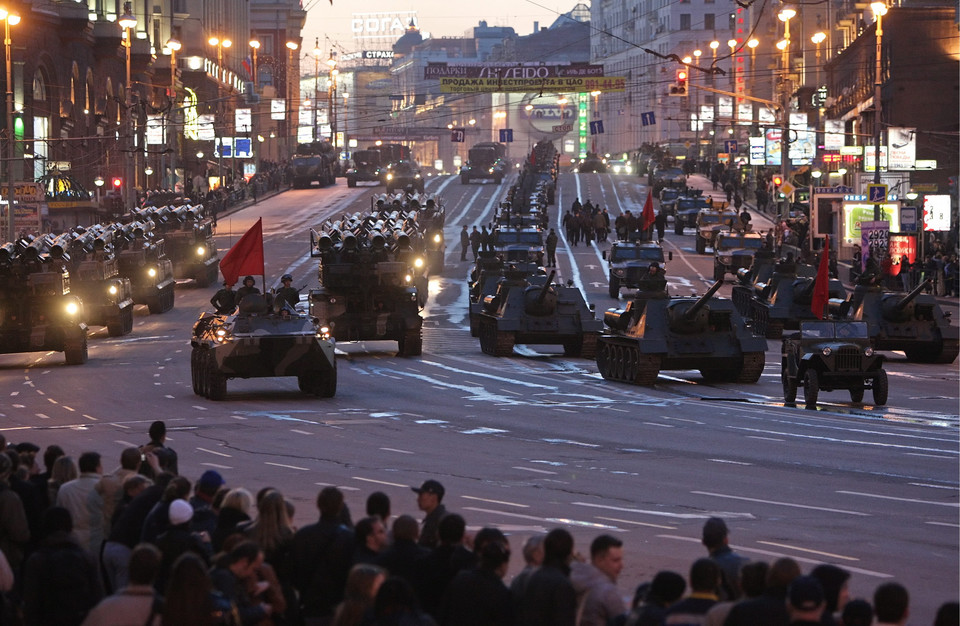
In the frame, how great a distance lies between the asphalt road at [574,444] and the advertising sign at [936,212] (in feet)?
55.3

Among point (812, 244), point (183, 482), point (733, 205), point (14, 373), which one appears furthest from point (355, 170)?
point (183, 482)

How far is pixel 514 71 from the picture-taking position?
103 metres

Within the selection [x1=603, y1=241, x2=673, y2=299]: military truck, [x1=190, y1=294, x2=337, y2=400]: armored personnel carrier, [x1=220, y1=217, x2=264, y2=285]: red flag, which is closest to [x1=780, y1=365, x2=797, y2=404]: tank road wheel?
[x1=190, y1=294, x2=337, y2=400]: armored personnel carrier

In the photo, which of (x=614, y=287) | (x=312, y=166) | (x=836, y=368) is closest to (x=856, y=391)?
(x=836, y=368)

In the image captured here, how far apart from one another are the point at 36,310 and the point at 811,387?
16.8 meters

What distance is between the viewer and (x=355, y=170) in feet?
342

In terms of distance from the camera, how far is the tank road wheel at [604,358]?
32.5 meters

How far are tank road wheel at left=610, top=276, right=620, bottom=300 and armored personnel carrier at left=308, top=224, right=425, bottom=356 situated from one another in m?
15.7

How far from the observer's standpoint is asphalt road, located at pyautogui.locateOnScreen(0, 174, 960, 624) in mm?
14898

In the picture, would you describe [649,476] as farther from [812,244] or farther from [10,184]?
[812,244]

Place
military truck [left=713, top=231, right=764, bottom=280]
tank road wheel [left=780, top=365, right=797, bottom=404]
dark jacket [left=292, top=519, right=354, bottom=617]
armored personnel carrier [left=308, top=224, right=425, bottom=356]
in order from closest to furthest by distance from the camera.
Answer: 1. dark jacket [left=292, top=519, right=354, bottom=617]
2. tank road wheel [left=780, top=365, right=797, bottom=404]
3. armored personnel carrier [left=308, top=224, right=425, bottom=356]
4. military truck [left=713, top=231, right=764, bottom=280]

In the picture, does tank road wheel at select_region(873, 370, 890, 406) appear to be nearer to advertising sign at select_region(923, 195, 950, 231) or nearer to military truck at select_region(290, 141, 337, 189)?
advertising sign at select_region(923, 195, 950, 231)

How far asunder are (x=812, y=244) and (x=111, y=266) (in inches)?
1090

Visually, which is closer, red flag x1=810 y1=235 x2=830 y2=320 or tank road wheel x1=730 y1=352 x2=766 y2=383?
red flag x1=810 y1=235 x2=830 y2=320
